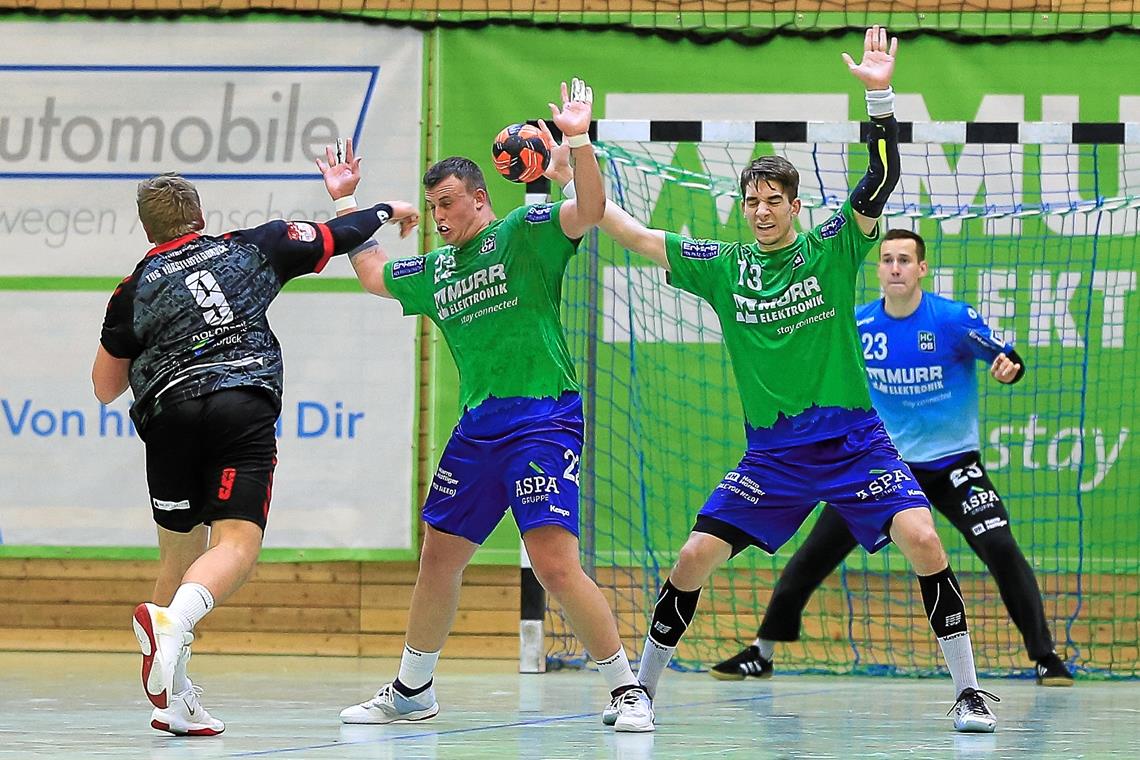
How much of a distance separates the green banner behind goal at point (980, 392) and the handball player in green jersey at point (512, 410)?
3318 mm

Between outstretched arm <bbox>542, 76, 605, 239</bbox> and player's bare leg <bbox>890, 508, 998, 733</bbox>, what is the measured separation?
1586mm

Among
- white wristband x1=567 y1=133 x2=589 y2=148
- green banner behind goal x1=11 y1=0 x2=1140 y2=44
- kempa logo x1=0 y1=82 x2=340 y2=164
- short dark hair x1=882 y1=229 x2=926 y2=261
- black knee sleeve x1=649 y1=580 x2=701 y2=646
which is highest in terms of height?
green banner behind goal x1=11 y1=0 x2=1140 y2=44

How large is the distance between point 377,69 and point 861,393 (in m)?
4.76

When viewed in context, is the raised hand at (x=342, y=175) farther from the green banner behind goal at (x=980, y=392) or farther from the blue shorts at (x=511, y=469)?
the green banner behind goal at (x=980, y=392)

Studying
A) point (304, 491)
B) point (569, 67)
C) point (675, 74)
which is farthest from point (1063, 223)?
point (304, 491)

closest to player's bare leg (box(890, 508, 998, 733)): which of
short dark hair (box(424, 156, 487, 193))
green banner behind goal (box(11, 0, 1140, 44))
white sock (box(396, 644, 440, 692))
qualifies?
white sock (box(396, 644, 440, 692))

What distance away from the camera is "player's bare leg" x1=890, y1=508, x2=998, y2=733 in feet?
18.9

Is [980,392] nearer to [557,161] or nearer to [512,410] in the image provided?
[557,161]

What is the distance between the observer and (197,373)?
5.49 meters

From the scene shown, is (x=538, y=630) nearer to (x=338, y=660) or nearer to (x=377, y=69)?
(x=338, y=660)

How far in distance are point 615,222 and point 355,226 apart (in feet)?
3.20

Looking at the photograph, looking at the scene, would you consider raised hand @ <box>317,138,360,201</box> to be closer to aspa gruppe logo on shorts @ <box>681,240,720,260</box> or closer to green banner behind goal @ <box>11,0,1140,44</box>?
aspa gruppe logo on shorts @ <box>681,240,720,260</box>

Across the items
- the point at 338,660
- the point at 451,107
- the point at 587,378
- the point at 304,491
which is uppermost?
the point at 451,107

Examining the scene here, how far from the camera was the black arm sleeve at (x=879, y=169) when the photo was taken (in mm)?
5770
